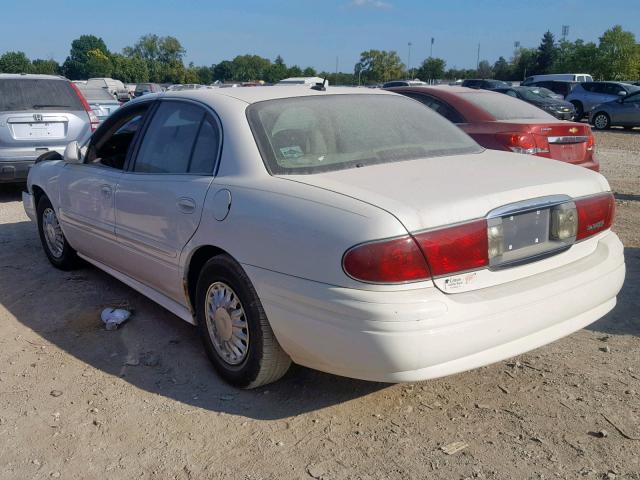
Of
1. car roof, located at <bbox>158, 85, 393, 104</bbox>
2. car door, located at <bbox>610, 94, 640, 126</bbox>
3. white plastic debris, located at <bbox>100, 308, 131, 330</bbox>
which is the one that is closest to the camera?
car roof, located at <bbox>158, 85, 393, 104</bbox>

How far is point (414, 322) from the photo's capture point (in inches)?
102

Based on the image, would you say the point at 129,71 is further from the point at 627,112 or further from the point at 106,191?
the point at 106,191

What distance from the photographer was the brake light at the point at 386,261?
2.59 meters

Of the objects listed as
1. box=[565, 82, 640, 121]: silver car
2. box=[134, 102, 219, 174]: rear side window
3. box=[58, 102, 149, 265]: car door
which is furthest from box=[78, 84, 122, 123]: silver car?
box=[565, 82, 640, 121]: silver car

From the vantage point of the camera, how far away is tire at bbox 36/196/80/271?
5438mm

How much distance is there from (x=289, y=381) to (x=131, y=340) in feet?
3.98

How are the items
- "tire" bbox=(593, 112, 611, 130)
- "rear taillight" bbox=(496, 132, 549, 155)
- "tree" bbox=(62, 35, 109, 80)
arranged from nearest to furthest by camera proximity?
1. "rear taillight" bbox=(496, 132, 549, 155)
2. "tire" bbox=(593, 112, 611, 130)
3. "tree" bbox=(62, 35, 109, 80)

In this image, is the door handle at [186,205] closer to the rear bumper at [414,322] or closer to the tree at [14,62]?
the rear bumper at [414,322]

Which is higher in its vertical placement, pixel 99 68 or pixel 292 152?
pixel 292 152

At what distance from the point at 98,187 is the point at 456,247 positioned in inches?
111

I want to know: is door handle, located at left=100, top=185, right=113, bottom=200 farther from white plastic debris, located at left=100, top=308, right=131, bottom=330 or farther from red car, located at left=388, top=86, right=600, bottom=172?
red car, located at left=388, top=86, right=600, bottom=172

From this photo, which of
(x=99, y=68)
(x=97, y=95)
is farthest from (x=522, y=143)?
(x=99, y=68)

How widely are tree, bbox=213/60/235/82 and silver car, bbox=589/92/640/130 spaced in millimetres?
73932

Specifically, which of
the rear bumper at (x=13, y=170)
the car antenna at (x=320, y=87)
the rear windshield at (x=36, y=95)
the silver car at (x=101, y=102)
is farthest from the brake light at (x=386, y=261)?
the silver car at (x=101, y=102)
